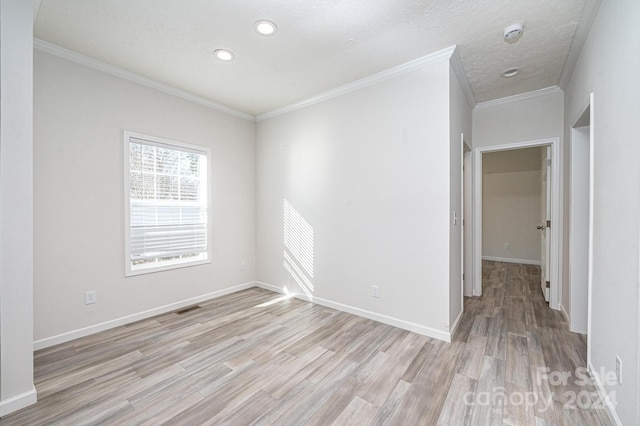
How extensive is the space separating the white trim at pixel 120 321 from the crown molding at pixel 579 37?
4.72 meters

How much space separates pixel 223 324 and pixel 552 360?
309 centimetres

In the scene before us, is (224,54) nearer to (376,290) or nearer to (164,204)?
(164,204)

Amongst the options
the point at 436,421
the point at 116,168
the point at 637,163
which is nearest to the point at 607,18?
the point at 637,163

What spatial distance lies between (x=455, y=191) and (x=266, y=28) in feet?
7.69

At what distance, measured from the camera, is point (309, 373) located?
2150mm

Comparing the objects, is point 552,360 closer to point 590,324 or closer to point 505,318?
point 590,324

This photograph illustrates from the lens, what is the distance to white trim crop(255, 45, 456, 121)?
103 inches

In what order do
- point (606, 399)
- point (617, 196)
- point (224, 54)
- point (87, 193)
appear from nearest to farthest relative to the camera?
point (617, 196) → point (606, 399) → point (224, 54) → point (87, 193)

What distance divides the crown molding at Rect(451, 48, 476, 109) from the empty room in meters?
0.03

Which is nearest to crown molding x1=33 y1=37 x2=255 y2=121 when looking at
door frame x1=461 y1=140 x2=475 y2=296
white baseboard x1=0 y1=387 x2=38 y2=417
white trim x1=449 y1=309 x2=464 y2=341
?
white baseboard x1=0 y1=387 x2=38 y2=417

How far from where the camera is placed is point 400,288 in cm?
296

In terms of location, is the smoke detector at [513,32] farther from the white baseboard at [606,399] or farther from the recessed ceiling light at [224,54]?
the white baseboard at [606,399]

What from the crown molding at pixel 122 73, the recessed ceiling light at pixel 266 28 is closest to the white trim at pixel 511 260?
the crown molding at pixel 122 73

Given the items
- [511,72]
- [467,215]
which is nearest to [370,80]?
[511,72]
